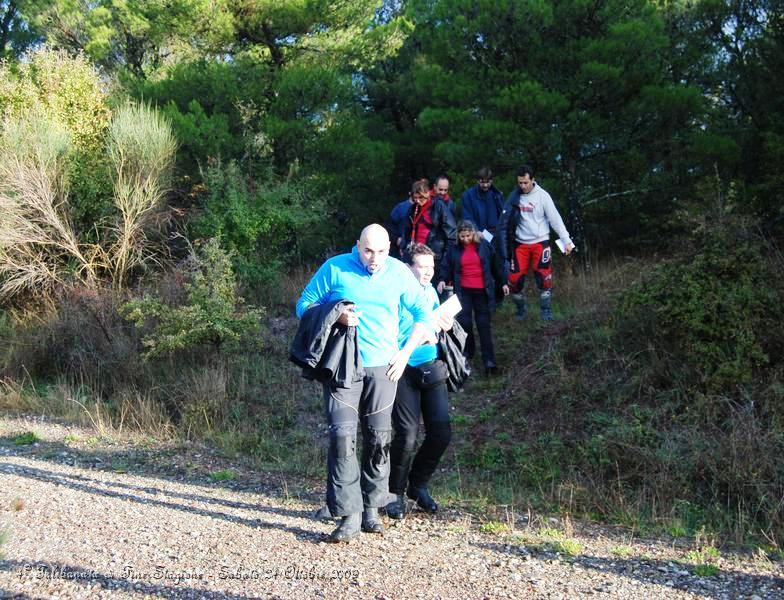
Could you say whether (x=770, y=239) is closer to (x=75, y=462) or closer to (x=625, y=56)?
(x=625, y=56)

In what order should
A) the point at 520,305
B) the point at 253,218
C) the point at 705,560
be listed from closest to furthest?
the point at 705,560
the point at 520,305
the point at 253,218

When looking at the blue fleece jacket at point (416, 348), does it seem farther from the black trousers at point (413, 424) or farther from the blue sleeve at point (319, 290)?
the blue sleeve at point (319, 290)

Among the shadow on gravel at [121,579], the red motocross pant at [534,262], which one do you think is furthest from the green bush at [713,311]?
the shadow on gravel at [121,579]

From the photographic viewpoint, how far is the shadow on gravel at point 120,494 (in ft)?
18.8

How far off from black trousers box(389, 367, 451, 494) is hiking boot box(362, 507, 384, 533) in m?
0.40

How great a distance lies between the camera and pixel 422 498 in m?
6.09

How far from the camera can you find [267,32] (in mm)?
16391

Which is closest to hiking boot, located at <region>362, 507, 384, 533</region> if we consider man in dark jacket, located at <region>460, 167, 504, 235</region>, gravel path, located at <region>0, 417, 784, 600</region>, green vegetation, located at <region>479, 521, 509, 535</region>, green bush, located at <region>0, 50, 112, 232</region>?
gravel path, located at <region>0, 417, 784, 600</region>

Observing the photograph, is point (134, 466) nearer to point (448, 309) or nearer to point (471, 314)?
point (448, 309)

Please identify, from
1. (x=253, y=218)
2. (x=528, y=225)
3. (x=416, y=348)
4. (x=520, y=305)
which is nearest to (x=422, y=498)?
(x=416, y=348)

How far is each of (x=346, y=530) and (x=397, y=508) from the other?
683 mm

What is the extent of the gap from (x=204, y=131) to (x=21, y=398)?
238 inches

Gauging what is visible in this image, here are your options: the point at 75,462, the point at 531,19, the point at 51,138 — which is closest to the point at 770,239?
the point at 531,19

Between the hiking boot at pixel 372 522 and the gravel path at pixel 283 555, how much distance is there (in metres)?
0.07
